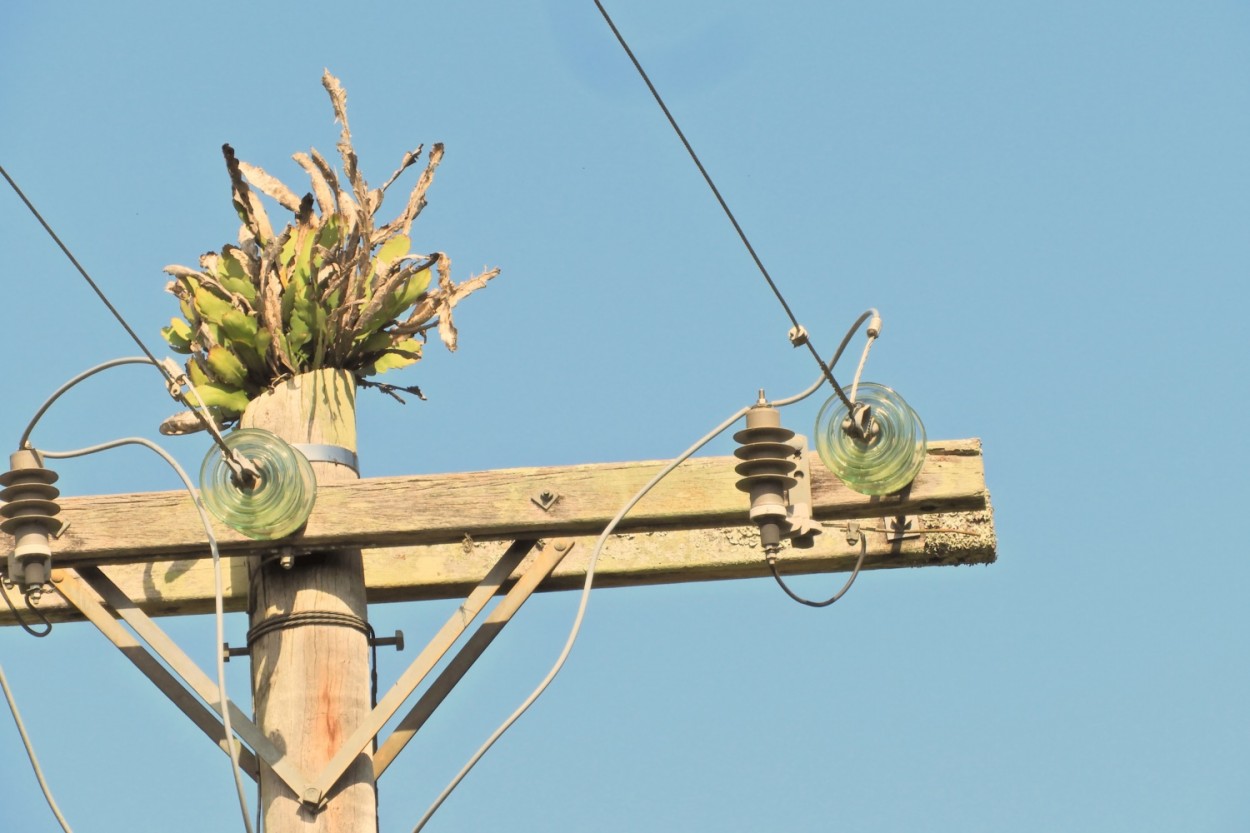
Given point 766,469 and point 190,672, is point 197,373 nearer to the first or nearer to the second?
point 190,672

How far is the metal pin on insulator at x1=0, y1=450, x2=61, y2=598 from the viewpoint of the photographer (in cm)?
513

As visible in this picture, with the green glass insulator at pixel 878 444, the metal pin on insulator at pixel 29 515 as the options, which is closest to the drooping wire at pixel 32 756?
the metal pin on insulator at pixel 29 515

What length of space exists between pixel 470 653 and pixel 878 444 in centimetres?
108

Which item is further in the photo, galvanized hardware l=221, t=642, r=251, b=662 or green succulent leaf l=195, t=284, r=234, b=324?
green succulent leaf l=195, t=284, r=234, b=324

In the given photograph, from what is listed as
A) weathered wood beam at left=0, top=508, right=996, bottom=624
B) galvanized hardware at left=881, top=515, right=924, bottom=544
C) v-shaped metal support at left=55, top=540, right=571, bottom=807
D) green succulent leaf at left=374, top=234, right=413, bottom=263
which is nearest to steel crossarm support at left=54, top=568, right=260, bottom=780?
v-shaped metal support at left=55, top=540, right=571, bottom=807

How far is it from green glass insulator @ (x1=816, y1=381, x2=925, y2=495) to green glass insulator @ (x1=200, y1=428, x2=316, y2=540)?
1.21 m

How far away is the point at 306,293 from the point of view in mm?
5777

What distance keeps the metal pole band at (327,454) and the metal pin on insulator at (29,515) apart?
61 centimetres

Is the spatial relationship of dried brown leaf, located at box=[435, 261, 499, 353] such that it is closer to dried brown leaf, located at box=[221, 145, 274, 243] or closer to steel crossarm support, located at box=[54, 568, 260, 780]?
dried brown leaf, located at box=[221, 145, 274, 243]

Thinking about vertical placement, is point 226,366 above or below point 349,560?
above

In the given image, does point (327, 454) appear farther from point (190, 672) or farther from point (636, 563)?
point (636, 563)

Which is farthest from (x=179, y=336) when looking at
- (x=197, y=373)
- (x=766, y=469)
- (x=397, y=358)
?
(x=766, y=469)

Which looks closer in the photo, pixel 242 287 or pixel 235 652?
pixel 235 652

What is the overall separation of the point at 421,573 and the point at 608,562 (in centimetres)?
48
